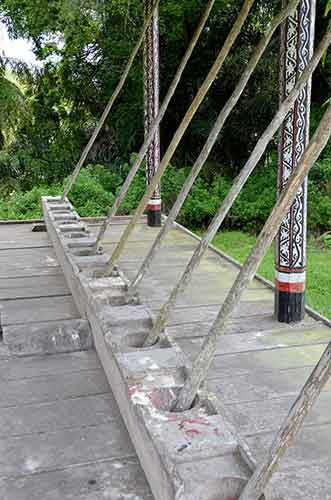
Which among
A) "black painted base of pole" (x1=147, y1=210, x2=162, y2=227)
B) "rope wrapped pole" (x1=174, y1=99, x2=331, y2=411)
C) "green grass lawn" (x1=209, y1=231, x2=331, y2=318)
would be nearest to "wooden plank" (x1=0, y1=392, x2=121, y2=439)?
"rope wrapped pole" (x1=174, y1=99, x2=331, y2=411)

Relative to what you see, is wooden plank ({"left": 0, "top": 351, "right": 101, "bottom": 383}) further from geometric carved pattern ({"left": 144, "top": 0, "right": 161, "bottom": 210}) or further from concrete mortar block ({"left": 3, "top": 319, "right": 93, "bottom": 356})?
geometric carved pattern ({"left": 144, "top": 0, "right": 161, "bottom": 210})

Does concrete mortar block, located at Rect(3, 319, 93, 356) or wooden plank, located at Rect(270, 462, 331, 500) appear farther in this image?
concrete mortar block, located at Rect(3, 319, 93, 356)

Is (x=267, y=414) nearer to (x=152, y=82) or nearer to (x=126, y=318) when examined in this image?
(x=126, y=318)

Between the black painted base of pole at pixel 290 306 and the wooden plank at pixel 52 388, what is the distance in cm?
104

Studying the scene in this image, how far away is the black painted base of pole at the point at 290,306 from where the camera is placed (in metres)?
3.19

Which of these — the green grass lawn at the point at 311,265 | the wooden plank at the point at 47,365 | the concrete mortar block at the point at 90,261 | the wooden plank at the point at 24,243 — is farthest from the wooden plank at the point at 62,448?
the wooden plank at the point at 24,243

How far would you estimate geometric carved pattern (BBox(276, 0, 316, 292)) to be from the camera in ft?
9.64

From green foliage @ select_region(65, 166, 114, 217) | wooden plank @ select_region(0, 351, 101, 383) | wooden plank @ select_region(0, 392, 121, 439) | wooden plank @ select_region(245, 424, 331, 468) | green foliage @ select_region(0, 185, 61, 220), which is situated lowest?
green foliage @ select_region(0, 185, 61, 220)

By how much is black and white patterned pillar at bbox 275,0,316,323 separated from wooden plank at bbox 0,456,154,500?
149cm

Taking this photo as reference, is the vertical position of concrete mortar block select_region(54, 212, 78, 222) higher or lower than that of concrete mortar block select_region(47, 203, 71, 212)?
higher

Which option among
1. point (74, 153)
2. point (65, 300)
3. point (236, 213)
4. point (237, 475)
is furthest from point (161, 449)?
point (74, 153)

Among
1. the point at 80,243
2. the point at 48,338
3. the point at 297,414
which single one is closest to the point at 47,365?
the point at 48,338

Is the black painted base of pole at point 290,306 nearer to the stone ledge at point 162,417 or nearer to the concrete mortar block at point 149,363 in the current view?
the stone ledge at point 162,417

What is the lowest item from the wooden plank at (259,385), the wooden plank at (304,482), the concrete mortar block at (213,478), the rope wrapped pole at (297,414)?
the wooden plank at (259,385)
